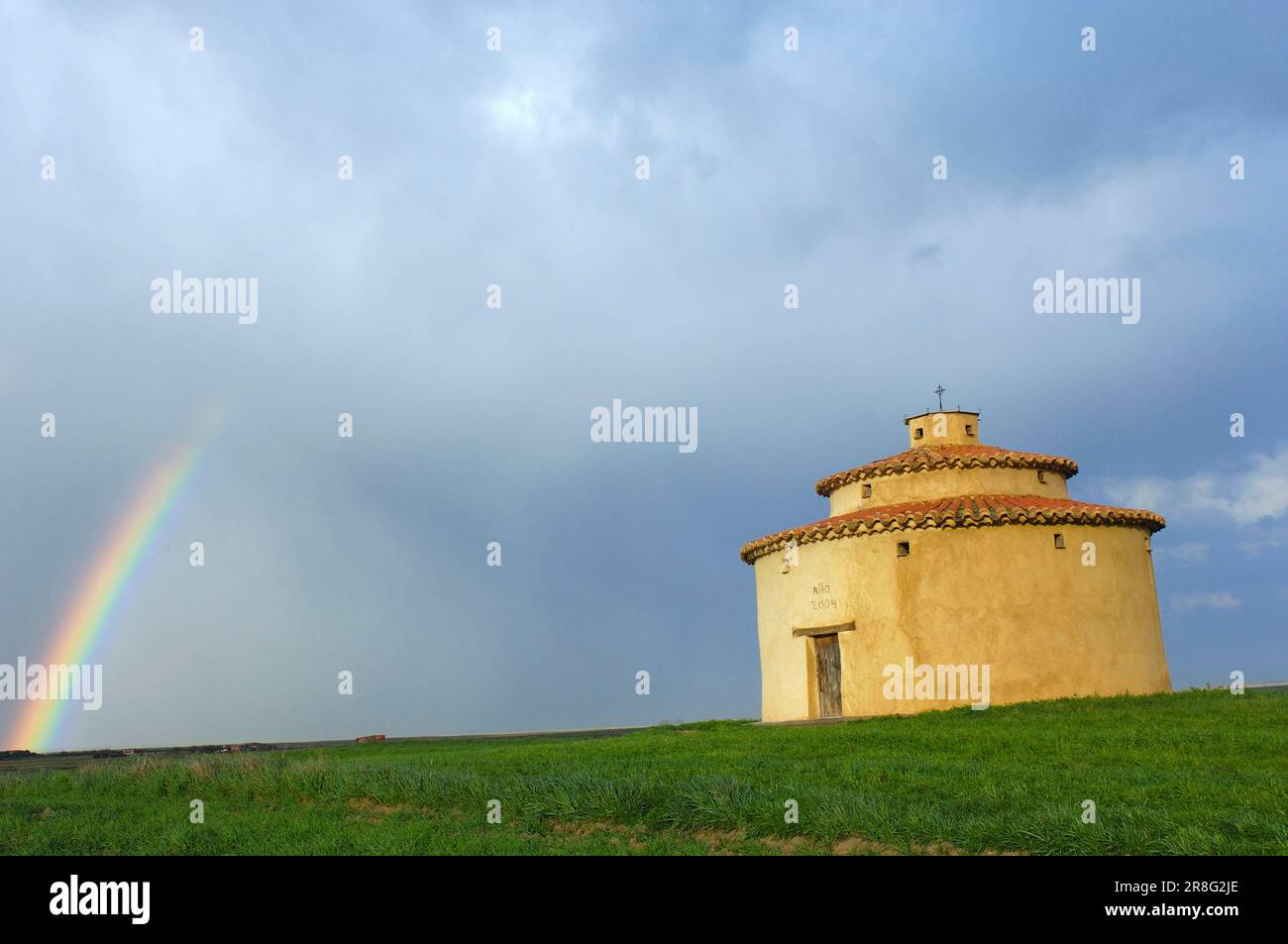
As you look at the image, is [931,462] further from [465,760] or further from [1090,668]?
[465,760]

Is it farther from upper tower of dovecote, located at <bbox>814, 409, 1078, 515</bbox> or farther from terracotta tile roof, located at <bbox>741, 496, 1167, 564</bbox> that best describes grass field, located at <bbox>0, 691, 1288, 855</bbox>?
upper tower of dovecote, located at <bbox>814, 409, 1078, 515</bbox>

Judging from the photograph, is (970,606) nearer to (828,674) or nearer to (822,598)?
(822,598)

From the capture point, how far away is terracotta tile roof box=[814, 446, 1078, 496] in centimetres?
2738

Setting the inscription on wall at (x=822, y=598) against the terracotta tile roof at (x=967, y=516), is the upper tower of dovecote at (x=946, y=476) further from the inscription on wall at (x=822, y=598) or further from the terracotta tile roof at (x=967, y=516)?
the inscription on wall at (x=822, y=598)

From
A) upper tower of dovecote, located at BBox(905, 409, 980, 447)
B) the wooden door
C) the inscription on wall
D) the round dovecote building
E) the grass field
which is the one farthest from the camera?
upper tower of dovecote, located at BBox(905, 409, 980, 447)

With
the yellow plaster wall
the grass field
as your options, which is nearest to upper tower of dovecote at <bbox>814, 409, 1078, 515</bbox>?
the yellow plaster wall

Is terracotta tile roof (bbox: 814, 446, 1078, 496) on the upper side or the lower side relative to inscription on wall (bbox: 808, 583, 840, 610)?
upper

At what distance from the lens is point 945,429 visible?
98.7 ft

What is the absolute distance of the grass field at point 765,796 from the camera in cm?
943

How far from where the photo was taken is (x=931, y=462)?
2741 cm

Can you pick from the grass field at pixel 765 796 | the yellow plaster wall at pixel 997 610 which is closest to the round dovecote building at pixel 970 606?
the yellow plaster wall at pixel 997 610

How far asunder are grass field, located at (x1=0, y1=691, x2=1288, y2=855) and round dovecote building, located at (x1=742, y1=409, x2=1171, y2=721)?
3289 mm

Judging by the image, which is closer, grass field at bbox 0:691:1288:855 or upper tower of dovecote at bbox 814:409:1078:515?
grass field at bbox 0:691:1288:855
